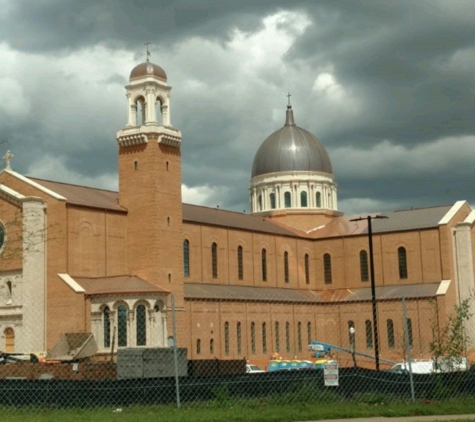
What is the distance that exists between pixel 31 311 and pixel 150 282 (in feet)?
26.7

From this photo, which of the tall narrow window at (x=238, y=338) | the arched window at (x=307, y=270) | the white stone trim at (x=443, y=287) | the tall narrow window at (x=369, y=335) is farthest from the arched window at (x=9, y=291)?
the white stone trim at (x=443, y=287)

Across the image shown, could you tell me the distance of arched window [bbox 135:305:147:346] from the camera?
58281mm

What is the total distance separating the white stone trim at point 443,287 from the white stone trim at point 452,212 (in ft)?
16.9

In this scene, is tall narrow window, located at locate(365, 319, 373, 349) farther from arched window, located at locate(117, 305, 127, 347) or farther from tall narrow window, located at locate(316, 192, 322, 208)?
arched window, located at locate(117, 305, 127, 347)

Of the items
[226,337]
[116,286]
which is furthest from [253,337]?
[116,286]

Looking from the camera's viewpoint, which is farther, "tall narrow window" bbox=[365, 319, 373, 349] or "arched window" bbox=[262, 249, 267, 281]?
"arched window" bbox=[262, 249, 267, 281]

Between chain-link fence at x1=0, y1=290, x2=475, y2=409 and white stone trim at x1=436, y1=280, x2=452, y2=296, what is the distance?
162cm

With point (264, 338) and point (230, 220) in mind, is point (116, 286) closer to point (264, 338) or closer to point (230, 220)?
point (264, 338)

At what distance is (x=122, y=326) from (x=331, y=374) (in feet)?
126

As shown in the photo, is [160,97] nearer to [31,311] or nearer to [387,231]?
[31,311]

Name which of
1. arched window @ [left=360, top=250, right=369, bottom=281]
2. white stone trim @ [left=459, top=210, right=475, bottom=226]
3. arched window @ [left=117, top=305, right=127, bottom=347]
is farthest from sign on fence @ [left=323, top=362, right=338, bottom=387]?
arched window @ [left=360, top=250, right=369, bottom=281]

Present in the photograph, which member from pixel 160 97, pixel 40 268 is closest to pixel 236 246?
pixel 160 97

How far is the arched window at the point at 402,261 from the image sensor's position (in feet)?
267

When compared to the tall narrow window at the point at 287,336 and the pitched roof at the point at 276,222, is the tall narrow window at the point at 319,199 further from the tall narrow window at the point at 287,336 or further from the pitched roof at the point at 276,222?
the tall narrow window at the point at 287,336
